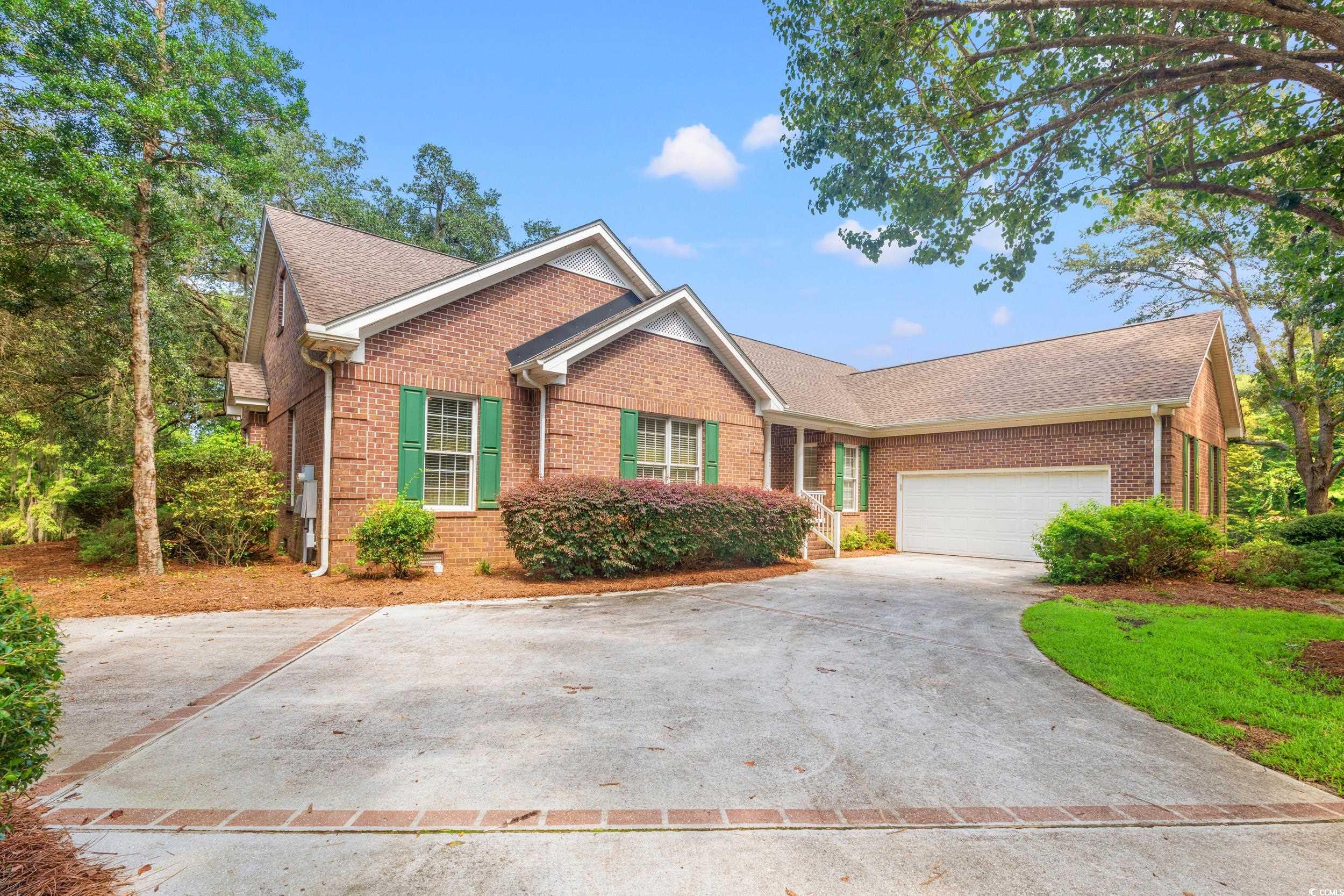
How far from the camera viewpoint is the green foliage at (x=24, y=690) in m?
2.24

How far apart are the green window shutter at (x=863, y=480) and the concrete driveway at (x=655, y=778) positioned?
1153cm

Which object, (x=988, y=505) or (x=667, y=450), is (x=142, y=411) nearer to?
(x=667, y=450)

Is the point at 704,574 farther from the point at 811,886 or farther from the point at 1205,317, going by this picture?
the point at 1205,317

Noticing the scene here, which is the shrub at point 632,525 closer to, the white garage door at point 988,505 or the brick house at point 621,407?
the brick house at point 621,407

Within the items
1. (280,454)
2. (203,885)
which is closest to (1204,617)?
(203,885)

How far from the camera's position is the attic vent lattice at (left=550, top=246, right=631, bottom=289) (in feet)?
39.9

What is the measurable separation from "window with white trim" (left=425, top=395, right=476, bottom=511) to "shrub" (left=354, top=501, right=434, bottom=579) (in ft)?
3.49

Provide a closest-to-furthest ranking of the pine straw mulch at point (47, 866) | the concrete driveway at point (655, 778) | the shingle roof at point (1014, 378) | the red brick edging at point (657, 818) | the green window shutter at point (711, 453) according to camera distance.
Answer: the pine straw mulch at point (47, 866), the concrete driveway at point (655, 778), the red brick edging at point (657, 818), the green window shutter at point (711, 453), the shingle roof at point (1014, 378)

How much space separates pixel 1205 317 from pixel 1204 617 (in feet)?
37.2

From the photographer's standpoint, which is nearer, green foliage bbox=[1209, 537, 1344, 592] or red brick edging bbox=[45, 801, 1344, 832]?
red brick edging bbox=[45, 801, 1344, 832]

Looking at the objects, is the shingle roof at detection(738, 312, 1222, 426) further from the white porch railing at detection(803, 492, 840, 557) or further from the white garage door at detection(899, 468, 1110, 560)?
the white porch railing at detection(803, 492, 840, 557)

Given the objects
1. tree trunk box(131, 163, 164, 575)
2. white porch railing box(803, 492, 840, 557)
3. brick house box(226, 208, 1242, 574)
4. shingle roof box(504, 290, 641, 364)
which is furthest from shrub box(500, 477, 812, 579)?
tree trunk box(131, 163, 164, 575)

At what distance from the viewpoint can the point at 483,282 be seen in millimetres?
10688

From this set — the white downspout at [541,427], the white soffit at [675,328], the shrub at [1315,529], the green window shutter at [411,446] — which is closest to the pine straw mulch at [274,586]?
the green window shutter at [411,446]
